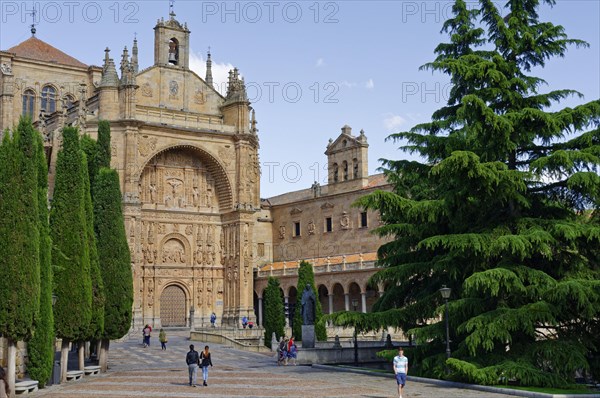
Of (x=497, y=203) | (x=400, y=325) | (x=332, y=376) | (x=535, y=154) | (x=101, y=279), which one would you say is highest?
(x=535, y=154)

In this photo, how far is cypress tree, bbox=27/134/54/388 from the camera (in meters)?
19.6

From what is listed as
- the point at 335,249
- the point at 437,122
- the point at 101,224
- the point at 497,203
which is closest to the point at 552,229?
the point at 497,203

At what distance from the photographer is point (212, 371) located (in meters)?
25.8

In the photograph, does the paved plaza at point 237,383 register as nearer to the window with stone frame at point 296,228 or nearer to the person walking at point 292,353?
the person walking at point 292,353

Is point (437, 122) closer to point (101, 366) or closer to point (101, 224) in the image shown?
point (101, 224)

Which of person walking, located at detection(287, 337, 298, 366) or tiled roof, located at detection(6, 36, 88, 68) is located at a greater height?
tiled roof, located at detection(6, 36, 88, 68)

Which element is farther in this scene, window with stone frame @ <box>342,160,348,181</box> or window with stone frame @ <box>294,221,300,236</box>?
window with stone frame @ <box>294,221,300,236</box>

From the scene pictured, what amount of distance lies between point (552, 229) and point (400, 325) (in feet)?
17.0

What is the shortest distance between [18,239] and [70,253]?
146 inches

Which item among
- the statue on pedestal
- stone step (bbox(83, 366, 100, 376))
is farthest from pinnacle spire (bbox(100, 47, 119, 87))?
stone step (bbox(83, 366, 100, 376))

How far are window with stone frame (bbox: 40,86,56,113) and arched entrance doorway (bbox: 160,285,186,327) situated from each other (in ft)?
52.0

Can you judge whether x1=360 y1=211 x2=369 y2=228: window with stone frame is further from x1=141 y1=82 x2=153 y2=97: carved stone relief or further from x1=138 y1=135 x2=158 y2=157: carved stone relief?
x1=141 y1=82 x2=153 y2=97: carved stone relief

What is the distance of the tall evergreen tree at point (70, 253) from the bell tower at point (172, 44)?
95.7 feet

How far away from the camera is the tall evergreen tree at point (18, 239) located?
17.8 m
